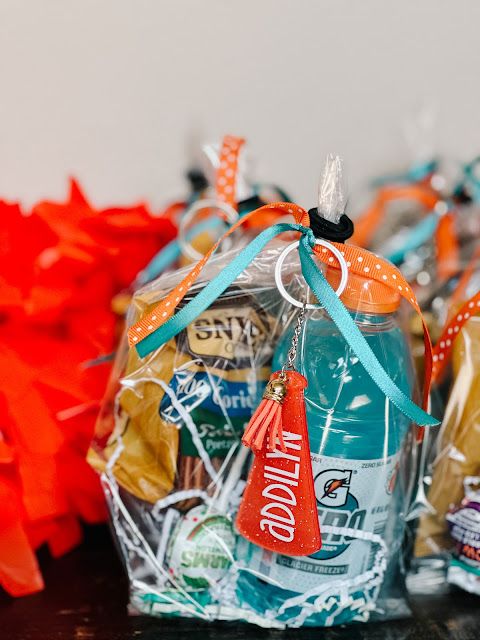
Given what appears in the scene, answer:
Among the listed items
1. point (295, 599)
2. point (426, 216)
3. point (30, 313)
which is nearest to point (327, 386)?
point (295, 599)

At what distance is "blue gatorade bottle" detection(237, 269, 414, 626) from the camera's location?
55 cm

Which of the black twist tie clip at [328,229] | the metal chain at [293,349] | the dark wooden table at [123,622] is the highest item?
the black twist tie clip at [328,229]

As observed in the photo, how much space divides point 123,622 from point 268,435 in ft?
0.86

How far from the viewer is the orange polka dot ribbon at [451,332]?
24.7 inches

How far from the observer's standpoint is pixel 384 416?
0.56 m

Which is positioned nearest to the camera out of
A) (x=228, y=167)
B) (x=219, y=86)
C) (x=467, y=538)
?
(x=467, y=538)

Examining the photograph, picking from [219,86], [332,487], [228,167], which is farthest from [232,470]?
[219,86]

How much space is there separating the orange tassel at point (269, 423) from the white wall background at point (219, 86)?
60cm

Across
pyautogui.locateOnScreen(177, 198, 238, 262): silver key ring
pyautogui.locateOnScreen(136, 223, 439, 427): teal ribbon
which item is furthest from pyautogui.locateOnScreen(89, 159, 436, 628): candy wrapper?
pyautogui.locateOnScreen(177, 198, 238, 262): silver key ring

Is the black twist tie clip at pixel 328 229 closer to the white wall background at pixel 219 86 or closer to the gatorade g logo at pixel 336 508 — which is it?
the gatorade g logo at pixel 336 508

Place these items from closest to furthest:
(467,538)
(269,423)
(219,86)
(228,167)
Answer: (269,423), (467,538), (228,167), (219,86)

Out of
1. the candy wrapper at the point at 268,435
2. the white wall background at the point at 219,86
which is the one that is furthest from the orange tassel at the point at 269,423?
the white wall background at the point at 219,86

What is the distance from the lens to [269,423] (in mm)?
506

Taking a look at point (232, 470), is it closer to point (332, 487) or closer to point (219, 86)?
point (332, 487)
